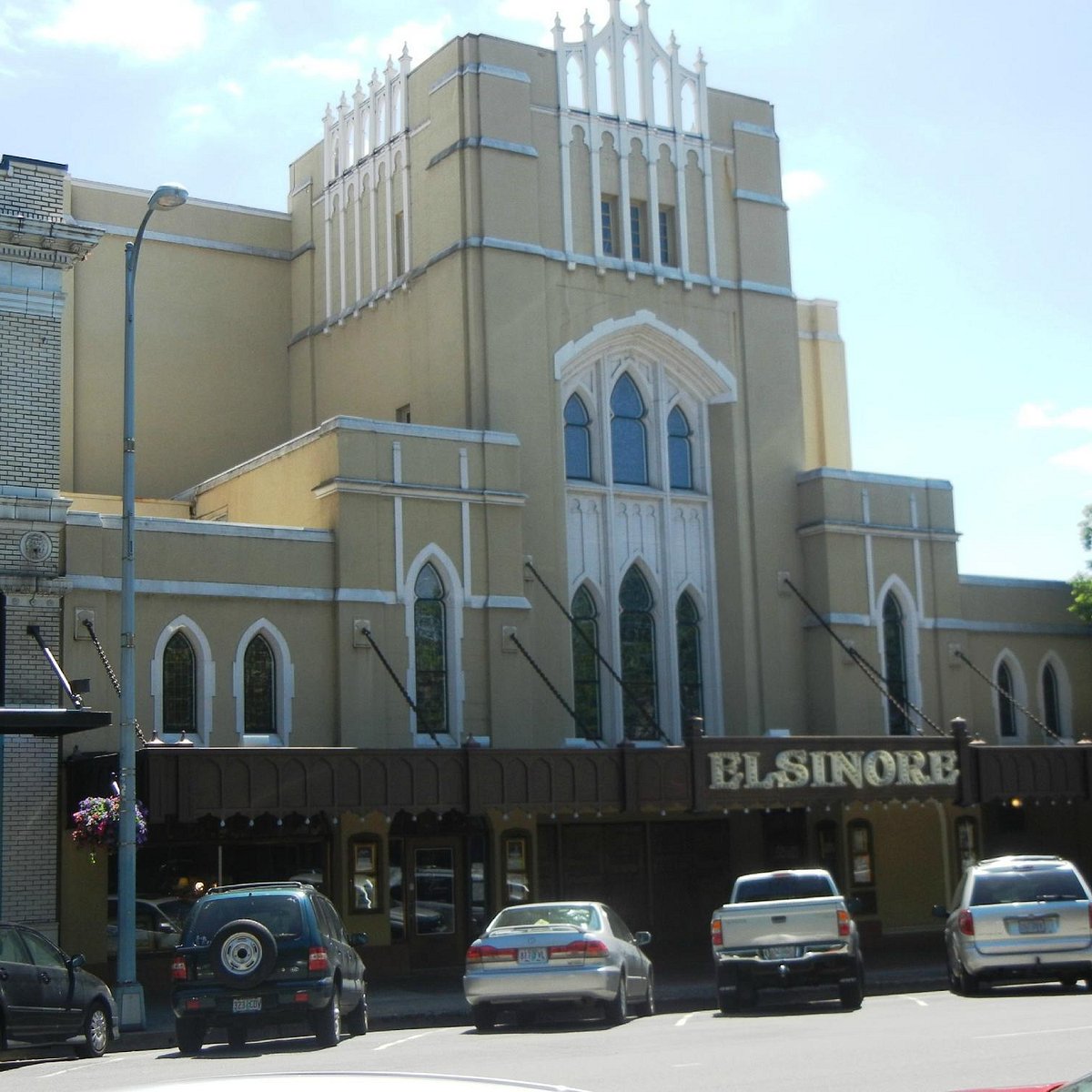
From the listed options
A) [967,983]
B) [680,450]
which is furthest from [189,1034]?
[680,450]

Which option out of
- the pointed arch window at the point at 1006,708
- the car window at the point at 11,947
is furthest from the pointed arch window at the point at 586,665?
the car window at the point at 11,947

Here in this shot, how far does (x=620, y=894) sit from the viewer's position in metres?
29.7

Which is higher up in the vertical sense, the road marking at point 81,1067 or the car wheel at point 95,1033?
the car wheel at point 95,1033

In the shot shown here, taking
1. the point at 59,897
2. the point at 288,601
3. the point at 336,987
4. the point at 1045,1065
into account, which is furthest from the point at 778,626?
the point at 1045,1065

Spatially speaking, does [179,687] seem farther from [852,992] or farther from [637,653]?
[852,992]

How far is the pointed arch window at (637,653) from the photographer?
97.7ft

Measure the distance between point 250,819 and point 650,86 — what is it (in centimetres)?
1587

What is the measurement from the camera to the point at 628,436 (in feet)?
101

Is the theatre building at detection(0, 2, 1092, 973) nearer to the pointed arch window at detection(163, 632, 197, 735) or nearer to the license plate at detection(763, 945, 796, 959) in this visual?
the pointed arch window at detection(163, 632, 197, 735)

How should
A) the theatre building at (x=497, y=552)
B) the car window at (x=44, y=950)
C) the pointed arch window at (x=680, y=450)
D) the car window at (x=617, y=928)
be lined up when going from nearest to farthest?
1. the car window at (x=44, y=950)
2. the car window at (x=617, y=928)
3. the theatre building at (x=497, y=552)
4. the pointed arch window at (x=680, y=450)

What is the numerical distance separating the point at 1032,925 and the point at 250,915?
8857 millimetres

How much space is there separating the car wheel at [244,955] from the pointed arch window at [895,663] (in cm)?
1714

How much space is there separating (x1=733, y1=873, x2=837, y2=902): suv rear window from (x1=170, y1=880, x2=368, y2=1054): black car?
5.64 m

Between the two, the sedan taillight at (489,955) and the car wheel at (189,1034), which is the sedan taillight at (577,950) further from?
the car wheel at (189,1034)
